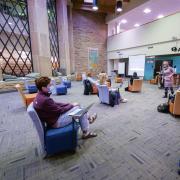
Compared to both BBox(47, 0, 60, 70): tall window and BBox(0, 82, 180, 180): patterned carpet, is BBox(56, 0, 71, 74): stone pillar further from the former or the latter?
BBox(0, 82, 180, 180): patterned carpet

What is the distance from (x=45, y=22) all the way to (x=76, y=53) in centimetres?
404

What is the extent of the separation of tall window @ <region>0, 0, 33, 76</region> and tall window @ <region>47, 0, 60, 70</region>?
1946mm

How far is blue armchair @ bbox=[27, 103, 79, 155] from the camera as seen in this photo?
181 cm

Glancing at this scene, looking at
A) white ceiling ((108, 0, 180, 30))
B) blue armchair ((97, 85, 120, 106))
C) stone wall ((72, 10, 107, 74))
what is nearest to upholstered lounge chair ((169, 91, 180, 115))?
blue armchair ((97, 85, 120, 106))

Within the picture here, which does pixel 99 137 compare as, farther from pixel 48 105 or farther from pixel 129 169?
pixel 48 105

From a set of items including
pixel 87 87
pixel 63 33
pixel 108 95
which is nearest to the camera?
pixel 108 95

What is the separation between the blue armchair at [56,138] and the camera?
1.81 m

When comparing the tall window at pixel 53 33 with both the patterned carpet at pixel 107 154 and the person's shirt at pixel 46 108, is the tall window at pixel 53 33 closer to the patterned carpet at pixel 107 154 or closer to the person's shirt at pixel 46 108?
the patterned carpet at pixel 107 154

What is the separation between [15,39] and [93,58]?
6.87 metres

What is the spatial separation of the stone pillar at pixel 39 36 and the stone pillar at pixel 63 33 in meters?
1.77

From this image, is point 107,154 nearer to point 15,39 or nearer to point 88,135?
point 88,135

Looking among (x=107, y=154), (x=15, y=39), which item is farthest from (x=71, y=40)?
(x=107, y=154)

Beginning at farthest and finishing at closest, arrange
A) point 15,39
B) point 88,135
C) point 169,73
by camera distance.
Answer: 1. point 15,39
2. point 169,73
3. point 88,135

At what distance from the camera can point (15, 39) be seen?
8906mm
